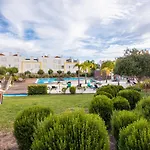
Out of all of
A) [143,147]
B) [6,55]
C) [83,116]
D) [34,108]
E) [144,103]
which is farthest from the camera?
[6,55]

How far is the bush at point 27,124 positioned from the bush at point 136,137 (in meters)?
1.63

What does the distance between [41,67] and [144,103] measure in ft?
183

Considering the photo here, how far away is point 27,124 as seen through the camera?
354 cm

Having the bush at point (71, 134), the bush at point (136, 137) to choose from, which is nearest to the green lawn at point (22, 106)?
the bush at point (71, 134)

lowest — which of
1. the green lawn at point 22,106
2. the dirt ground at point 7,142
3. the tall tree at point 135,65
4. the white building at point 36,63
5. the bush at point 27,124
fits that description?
the green lawn at point 22,106

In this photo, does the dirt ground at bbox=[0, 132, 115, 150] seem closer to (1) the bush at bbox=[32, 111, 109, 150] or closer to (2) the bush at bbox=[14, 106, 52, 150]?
(2) the bush at bbox=[14, 106, 52, 150]

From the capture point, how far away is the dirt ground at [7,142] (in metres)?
4.16

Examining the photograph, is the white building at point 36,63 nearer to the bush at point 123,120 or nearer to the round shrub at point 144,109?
the round shrub at point 144,109

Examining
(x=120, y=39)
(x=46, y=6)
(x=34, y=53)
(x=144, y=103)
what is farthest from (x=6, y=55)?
(x=144, y=103)

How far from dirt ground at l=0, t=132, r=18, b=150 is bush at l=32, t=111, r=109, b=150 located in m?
2.09

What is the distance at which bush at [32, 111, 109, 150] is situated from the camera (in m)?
2.24

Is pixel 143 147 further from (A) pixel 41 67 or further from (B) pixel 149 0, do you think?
(A) pixel 41 67

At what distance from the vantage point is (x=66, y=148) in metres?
2.24

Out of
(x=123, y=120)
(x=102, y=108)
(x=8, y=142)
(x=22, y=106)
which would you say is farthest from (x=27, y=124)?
(x=22, y=106)
